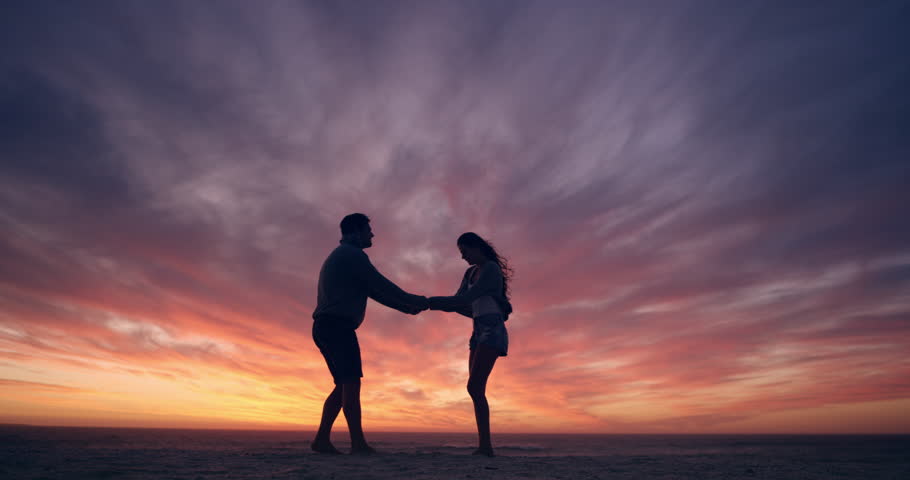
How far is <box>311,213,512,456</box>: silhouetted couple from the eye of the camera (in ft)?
19.1

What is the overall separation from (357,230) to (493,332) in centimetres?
238

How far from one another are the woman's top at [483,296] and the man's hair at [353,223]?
5.16 ft

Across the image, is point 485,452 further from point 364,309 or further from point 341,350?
point 364,309

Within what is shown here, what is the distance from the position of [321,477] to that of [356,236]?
11.2 feet

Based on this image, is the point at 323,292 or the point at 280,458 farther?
the point at 323,292

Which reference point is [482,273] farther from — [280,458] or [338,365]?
[280,458]

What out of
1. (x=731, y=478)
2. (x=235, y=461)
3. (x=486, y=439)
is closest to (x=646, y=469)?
(x=731, y=478)

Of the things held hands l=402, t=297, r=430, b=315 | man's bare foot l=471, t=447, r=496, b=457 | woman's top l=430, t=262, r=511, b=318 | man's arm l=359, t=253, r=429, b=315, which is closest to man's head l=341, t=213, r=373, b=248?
man's arm l=359, t=253, r=429, b=315

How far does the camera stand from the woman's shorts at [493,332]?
631cm

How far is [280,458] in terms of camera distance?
492 cm

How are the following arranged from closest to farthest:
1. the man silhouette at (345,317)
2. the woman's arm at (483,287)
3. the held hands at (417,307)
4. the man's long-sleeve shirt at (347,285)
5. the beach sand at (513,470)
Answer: the beach sand at (513,470), the man silhouette at (345,317), the man's long-sleeve shirt at (347,285), the woman's arm at (483,287), the held hands at (417,307)

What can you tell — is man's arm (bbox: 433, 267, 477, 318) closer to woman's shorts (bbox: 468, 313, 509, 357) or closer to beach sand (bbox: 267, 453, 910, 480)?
woman's shorts (bbox: 468, 313, 509, 357)

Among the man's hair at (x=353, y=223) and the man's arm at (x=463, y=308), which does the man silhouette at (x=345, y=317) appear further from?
the man's arm at (x=463, y=308)

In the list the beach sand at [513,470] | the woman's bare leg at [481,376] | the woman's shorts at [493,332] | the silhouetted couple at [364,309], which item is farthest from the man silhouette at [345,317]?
the woman's bare leg at [481,376]
